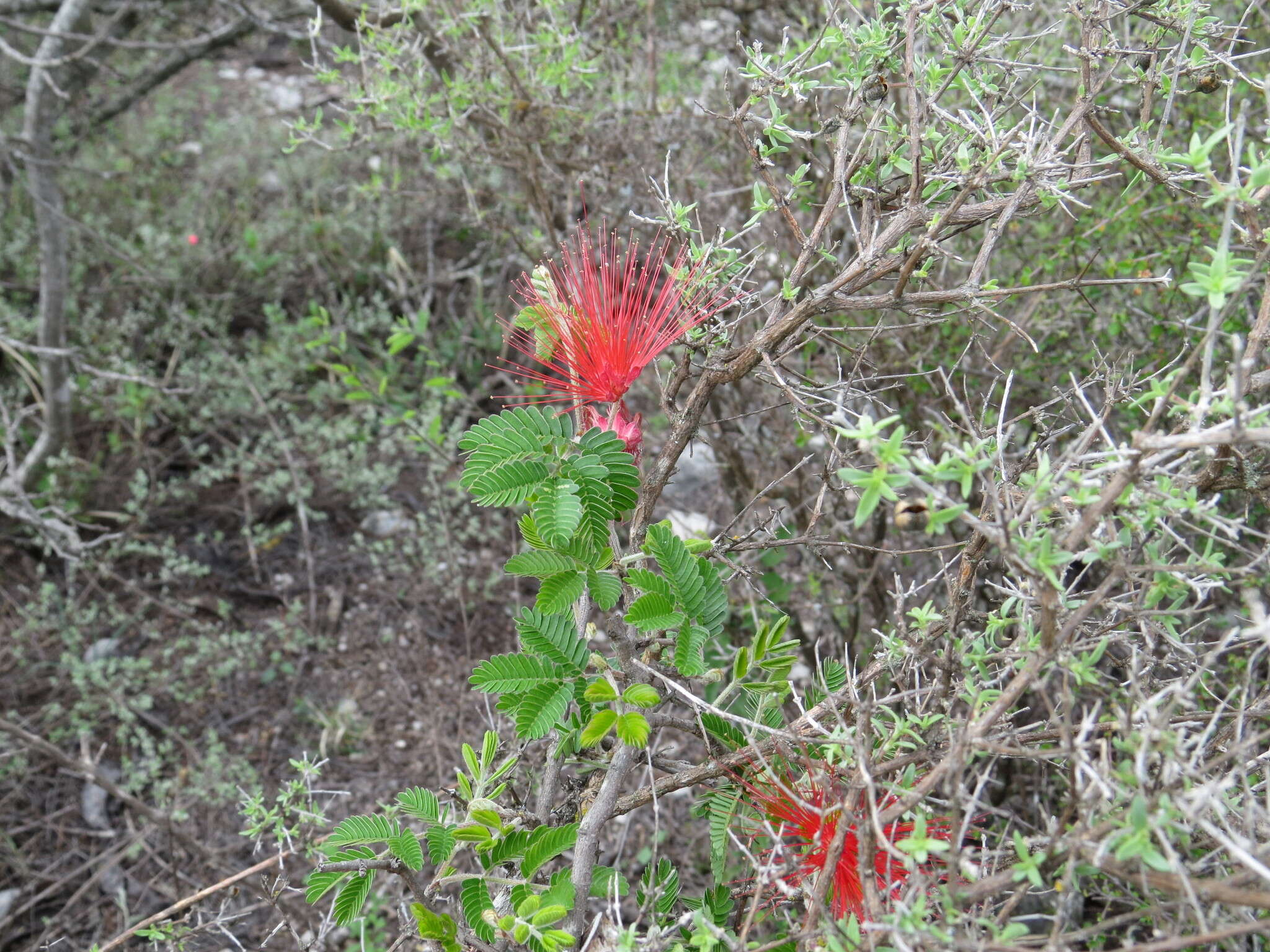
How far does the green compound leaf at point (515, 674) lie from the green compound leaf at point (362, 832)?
0.29 meters

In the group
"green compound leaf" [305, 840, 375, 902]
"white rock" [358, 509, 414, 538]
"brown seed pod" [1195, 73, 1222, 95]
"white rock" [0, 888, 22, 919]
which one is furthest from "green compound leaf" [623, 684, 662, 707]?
"white rock" [358, 509, 414, 538]

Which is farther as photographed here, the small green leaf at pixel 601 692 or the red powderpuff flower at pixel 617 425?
the red powderpuff flower at pixel 617 425

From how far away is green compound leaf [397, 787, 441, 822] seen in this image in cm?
130

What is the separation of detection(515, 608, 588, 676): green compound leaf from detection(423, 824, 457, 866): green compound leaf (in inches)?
11.3

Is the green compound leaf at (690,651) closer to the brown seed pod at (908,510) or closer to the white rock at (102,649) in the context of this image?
the brown seed pod at (908,510)

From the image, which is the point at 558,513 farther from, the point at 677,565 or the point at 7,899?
the point at 7,899

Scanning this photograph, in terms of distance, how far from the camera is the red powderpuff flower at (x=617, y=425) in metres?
1.25

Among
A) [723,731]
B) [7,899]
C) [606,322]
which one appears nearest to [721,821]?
[723,731]

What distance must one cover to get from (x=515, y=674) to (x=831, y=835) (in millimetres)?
443

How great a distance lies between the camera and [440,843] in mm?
1278

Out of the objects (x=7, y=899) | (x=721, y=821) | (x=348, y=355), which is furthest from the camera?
(x=348, y=355)

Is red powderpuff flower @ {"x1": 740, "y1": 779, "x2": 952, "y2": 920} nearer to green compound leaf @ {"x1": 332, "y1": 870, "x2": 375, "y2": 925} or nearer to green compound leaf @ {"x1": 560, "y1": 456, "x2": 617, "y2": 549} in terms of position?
green compound leaf @ {"x1": 560, "y1": 456, "x2": 617, "y2": 549}

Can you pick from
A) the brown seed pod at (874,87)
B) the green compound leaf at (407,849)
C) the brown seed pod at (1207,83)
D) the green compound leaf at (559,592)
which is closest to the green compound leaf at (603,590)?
the green compound leaf at (559,592)

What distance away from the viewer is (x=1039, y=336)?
229cm
